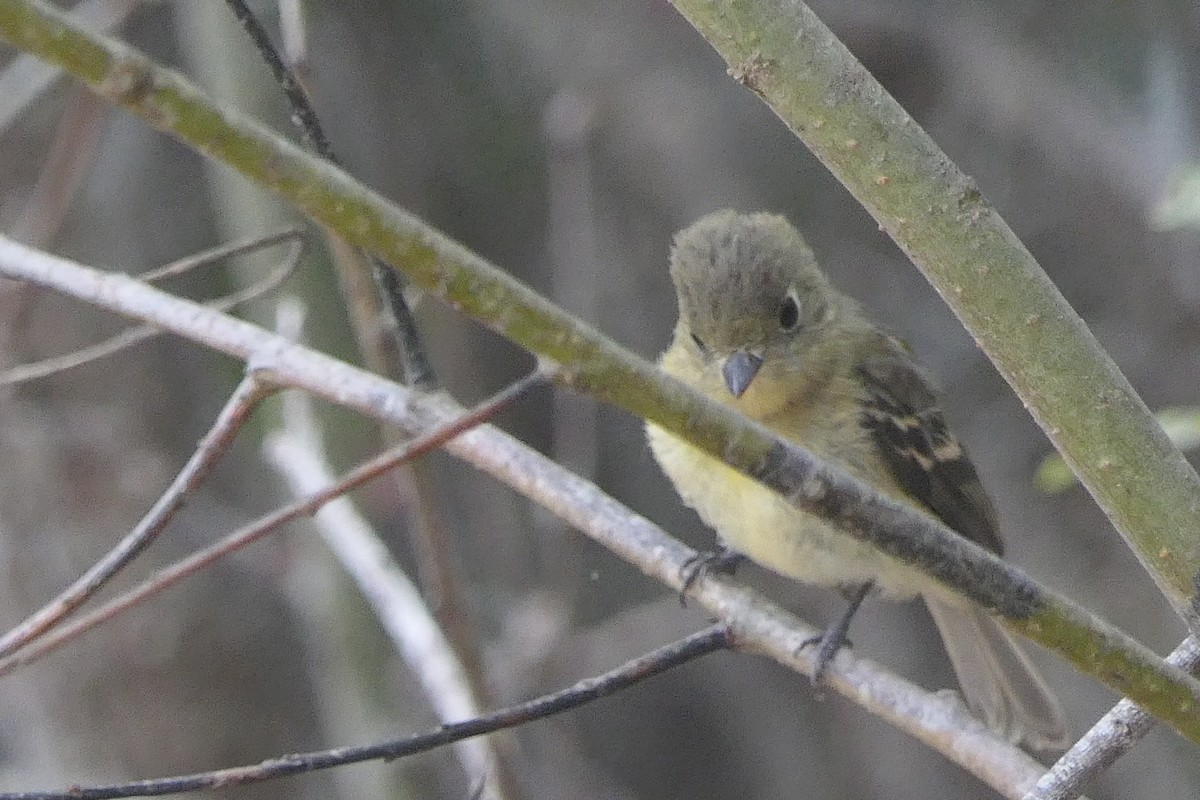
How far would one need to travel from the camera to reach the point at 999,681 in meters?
3.24

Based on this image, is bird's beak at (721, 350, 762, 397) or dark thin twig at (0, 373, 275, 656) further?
bird's beak at (721, 350, 762, 397)

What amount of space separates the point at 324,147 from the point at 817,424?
5.09 feet

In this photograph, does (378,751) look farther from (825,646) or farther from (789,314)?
(789,314)

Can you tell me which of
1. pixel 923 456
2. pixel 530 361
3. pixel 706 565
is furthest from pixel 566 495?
pixel 530 361

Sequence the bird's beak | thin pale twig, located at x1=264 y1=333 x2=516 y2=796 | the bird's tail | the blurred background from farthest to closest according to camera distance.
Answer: the blurred background → the bird's tail → the bird's beak → thin pale twig, located at x1=264 y1=333 x2=516 y2=796

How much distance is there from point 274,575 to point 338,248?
2074 mm

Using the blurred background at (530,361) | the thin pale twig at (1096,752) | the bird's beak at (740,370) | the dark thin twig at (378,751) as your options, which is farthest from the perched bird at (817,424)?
the thin pale twig at (1096,752)

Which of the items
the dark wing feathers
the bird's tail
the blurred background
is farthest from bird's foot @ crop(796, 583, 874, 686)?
the blurred background

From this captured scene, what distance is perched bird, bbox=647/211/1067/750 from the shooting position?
9.30 ft

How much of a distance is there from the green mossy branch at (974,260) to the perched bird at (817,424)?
1.24 meters

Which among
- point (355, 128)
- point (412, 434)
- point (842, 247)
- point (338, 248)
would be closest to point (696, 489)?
point (338, 248)

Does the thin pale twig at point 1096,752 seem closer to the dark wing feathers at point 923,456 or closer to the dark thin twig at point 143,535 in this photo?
the dark thin twig at point 143,535

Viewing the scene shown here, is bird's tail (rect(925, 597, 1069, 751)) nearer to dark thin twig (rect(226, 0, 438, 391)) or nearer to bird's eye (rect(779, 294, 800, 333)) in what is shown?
bird's eye (rect(779, 294, 800, 333))

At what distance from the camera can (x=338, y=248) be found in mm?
2461
